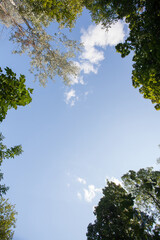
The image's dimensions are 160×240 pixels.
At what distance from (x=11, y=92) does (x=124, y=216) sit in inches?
894

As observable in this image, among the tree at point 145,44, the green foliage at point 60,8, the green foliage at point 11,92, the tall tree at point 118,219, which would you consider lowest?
the tall tree at point 118,219

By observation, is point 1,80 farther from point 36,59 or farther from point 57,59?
point 36,59

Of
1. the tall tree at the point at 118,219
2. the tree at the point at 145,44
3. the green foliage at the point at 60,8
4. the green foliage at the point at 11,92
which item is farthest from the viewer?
the tall tree at the point at 118,219

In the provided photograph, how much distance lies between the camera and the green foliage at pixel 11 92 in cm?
266

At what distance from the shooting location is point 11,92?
2752 mm

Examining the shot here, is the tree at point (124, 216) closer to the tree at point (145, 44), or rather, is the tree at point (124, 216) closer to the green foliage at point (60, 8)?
the tree at point (145, 44)

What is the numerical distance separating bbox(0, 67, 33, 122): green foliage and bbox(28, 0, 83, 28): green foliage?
859cm

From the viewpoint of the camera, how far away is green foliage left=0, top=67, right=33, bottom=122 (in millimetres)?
2662

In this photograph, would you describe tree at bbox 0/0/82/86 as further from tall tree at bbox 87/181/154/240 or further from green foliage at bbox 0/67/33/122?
tall tree at bbox 87/181/154/240

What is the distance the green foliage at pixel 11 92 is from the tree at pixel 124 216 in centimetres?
1945

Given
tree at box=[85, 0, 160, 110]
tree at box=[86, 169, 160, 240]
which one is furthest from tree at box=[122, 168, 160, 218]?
tree at box=[85, 0, 160, 110]

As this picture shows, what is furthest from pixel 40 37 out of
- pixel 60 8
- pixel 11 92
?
pixel 11 92

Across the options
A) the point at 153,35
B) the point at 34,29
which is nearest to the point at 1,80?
the point at 153,35

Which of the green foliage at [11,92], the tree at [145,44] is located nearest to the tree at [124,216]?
the tree at [145,44]
